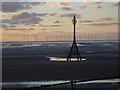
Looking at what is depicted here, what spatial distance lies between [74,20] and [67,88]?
25.4m

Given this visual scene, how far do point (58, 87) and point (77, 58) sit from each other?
108 feet

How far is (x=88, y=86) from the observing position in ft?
61.0

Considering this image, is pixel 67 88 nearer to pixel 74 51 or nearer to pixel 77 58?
pixel 74 51

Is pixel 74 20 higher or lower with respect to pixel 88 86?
higher

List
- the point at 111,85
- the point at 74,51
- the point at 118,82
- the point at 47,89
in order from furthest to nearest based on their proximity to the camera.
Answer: the point at 74,51 < the point at 118,82 < the point at 111,85 < the point at 47,89

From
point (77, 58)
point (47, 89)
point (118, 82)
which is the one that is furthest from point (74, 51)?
point (47, 89)

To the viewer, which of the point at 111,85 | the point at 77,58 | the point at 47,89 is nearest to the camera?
the point at 47,89


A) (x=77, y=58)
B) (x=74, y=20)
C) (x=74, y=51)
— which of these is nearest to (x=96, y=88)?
(x=74, y=20)

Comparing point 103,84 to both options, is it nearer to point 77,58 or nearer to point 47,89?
point 47,89

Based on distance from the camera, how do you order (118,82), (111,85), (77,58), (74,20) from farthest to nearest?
(77,58), (74,20), (118,82), (111,85)

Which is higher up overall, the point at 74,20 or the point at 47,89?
the point at 74,20

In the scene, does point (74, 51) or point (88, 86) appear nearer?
point (88, 86)

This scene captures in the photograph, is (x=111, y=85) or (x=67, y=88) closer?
(x=67, y=88)

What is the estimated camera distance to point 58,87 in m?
18.3
